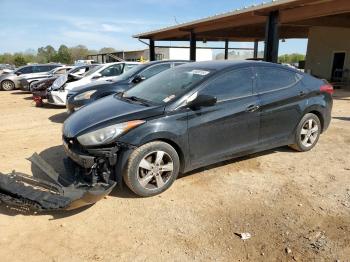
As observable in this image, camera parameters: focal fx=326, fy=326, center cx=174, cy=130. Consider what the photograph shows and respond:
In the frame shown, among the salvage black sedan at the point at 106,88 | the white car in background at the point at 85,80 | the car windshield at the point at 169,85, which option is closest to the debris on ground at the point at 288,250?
the car windshield at the point at 169,85

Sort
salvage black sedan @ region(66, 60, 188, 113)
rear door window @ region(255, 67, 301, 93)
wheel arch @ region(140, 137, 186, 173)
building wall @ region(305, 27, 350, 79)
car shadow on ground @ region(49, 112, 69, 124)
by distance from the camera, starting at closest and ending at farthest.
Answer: wheel arch @ region(140, 137, 186, 173), rear door window @ region(255, 67, 301, 93), salvage black sedan @ region(66, 60, 188, 113), car shadow on ground @ region(49, 112, 69, 124), building wall @ region(305, 27, 350, 79)

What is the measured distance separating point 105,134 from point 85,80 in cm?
713

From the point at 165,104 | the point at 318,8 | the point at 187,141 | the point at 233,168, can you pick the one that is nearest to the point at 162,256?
the point at 187,141

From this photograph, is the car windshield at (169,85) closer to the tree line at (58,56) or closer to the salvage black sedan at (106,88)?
the salvage black sedan at (106,88)

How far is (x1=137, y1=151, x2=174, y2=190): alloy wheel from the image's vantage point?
3836 millimetres

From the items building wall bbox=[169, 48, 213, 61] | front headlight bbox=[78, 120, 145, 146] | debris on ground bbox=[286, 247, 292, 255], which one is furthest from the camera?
building wall bbox=[169, 48, 213, 61]

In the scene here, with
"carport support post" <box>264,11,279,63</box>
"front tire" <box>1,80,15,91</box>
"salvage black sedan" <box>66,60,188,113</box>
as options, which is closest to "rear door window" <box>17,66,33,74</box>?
"front tire" <box>1,80,15,91</box>

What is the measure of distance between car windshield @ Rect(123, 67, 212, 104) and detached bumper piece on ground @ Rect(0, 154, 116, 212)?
1.34 metres

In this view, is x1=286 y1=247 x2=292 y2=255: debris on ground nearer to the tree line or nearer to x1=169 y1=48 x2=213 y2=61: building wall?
x1=169 y1=48 x2=213 y2=61: building wall

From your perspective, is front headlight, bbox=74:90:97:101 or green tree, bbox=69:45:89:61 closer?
front headlight, bbox=74:90:97:101

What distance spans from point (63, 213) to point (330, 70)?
21.0 meters

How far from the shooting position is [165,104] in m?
4.03

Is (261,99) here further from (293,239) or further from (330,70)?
(330,70)

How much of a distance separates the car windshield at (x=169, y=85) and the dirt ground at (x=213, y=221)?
1.16 m
